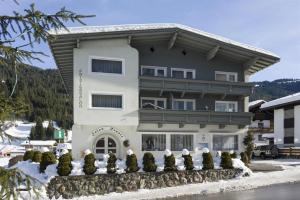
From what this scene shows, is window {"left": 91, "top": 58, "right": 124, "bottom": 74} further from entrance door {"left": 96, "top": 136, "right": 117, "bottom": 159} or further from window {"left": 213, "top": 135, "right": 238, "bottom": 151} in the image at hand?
window {"left": 213, "top": 135, "right": 238, "bottom": 151}

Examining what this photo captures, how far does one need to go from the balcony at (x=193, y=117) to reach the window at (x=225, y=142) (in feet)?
4.83

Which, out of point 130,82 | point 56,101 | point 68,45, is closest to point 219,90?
point 130,82

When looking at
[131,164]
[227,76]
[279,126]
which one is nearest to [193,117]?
[227,76]

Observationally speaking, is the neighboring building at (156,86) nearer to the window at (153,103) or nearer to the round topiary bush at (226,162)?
the window at (153,103)

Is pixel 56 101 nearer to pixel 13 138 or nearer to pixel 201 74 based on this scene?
pixel 201 74

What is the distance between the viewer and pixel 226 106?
35219mm

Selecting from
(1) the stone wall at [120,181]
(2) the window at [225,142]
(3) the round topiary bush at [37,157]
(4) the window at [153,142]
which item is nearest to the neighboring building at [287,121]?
(2) the window at [225,142]

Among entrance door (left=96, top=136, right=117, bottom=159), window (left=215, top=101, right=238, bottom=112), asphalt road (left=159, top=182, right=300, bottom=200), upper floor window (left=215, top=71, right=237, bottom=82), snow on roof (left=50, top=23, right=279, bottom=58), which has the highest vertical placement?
snow on roof (left=50, top=23, right=279, bottom=58)

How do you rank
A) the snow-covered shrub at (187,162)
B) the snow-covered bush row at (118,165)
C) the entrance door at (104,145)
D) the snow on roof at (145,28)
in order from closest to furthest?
the snow-covered bush row at (118,165) < the snow-covered shrub at (187,162) < the snow on roof at (145,28) < the entrance door at (104,145)

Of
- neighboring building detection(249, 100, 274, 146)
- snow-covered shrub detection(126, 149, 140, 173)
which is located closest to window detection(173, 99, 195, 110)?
snow-covered shrub detection(126, 149, 140, 173)

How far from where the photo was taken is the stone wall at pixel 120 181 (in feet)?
75.7

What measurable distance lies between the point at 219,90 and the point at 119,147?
30.0 feet

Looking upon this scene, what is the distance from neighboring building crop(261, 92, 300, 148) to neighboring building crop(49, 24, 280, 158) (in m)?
15.4

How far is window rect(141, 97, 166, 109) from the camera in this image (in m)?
32.8
